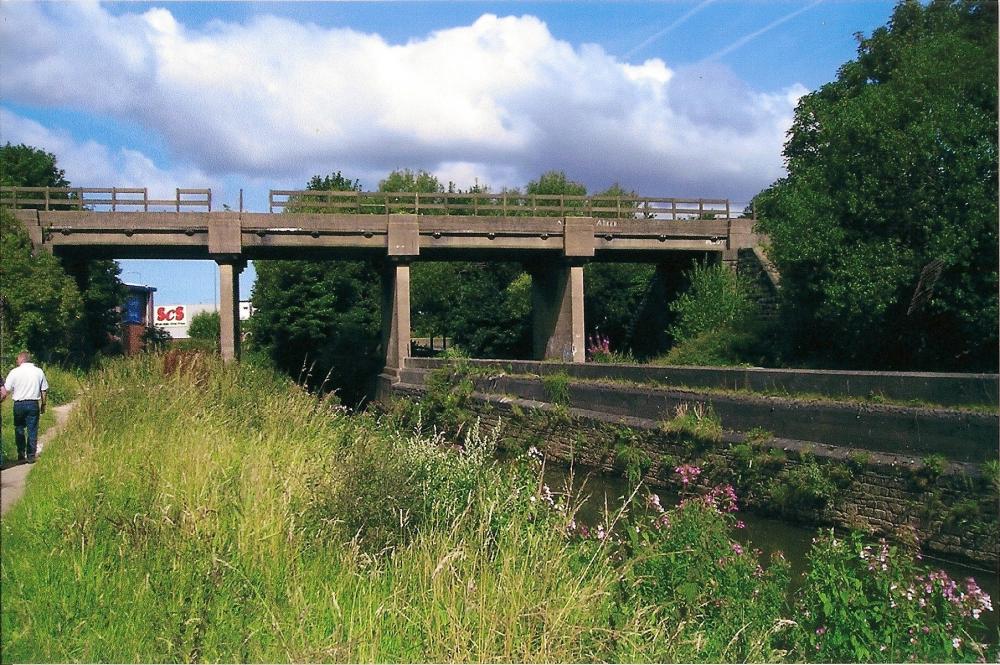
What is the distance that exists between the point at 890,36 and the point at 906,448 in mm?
18802

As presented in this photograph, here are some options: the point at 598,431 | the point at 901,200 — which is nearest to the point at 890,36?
the point at 901,200

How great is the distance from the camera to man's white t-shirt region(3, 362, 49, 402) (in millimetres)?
11773

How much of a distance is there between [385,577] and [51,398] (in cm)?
1605

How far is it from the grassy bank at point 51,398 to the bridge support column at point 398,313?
1297cm

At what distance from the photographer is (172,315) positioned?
3770 inches

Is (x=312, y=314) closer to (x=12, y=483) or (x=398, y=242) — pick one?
(x=398, y=242)

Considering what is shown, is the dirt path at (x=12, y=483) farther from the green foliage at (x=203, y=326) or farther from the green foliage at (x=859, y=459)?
the green foliage at (x=203, y=326)

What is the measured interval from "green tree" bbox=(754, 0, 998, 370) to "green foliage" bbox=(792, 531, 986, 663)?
1095 centimetres

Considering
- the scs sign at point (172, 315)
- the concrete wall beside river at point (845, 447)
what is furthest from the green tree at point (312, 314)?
the scs sign at point (172, 315)

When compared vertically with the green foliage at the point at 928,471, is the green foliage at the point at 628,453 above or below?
below

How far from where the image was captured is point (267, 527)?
6.34 m

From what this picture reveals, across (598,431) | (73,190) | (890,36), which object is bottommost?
(598,431)

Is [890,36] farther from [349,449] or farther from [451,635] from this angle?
[451,635]

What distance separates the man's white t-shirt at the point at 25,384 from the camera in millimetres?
11773
